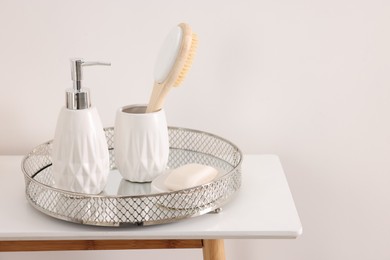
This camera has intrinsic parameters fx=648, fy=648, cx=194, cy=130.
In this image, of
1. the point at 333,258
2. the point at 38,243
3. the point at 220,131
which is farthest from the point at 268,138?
the point at 38,243

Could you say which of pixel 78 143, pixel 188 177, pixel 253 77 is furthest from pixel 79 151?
pixel 253 77

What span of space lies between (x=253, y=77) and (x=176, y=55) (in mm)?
253

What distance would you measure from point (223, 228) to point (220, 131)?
0.30 metres

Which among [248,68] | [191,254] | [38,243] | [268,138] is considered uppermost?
[248,68]

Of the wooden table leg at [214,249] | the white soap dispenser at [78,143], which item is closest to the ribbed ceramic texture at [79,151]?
the white soap dispenser at [78,143]

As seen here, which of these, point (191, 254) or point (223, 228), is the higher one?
point (223, 228)

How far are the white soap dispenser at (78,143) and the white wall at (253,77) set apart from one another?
0.21m

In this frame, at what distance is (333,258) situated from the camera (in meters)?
1.04

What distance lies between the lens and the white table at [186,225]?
67 centimetres

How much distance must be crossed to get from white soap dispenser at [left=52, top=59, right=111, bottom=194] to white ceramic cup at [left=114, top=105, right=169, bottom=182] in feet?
0.13

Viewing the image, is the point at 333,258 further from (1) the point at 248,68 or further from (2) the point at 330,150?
(1) the point at 248,68

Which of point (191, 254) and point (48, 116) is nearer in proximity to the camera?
point (48, 116)

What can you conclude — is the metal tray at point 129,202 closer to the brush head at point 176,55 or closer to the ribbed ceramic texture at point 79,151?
the ribbed ceramic texture at point 79,151

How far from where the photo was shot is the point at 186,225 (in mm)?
690
